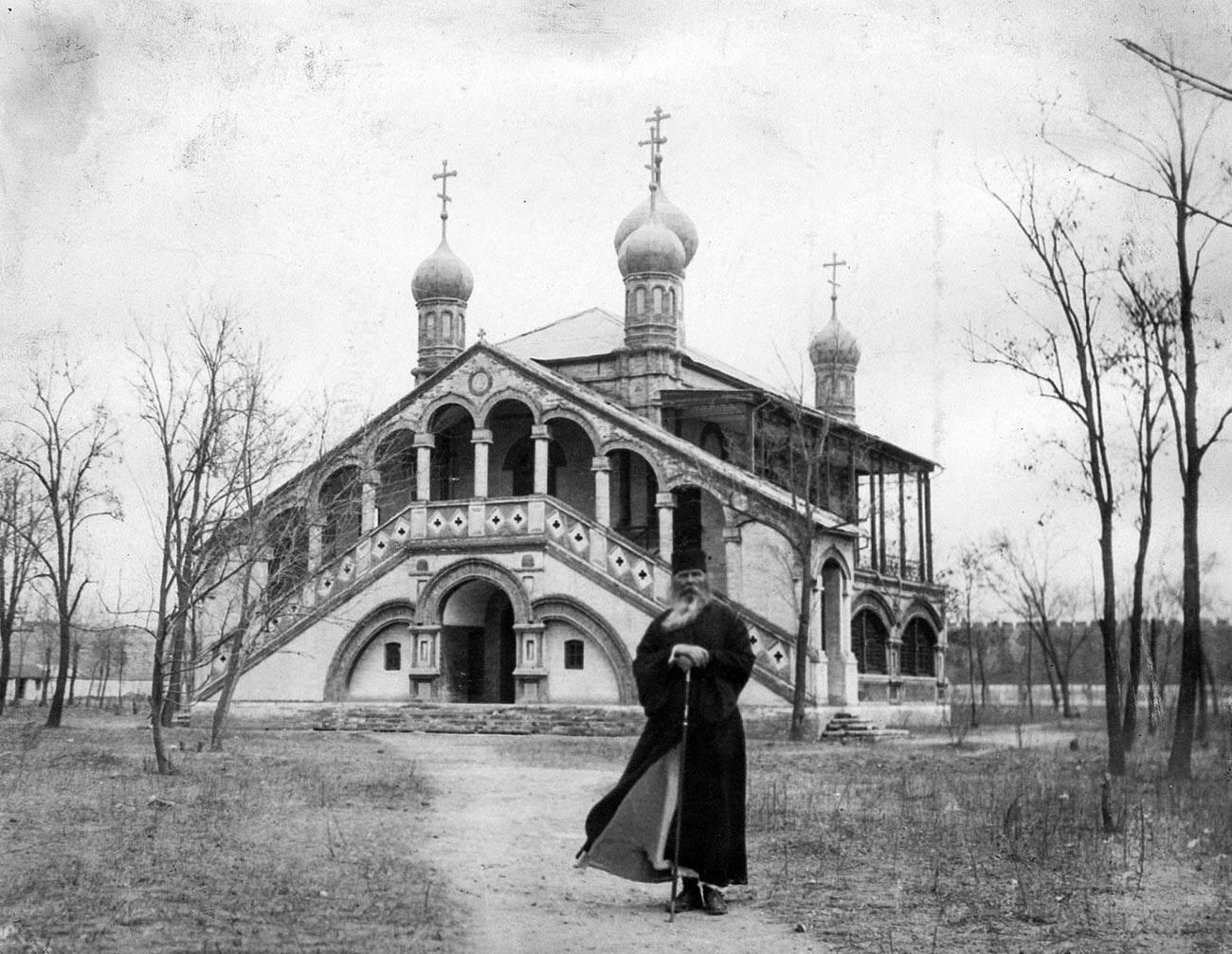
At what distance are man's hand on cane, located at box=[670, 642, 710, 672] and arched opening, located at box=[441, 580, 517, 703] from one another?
2182 centimetres

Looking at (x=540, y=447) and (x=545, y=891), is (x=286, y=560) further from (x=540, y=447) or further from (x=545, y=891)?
(x=545, y=891)

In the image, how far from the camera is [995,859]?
33.6 feet

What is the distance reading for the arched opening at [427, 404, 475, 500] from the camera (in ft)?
111

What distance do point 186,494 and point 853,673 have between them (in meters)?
15.5

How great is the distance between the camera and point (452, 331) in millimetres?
36656

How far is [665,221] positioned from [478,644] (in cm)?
1368

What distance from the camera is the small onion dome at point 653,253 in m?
33.3

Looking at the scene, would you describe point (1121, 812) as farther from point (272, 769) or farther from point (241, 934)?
Result: point (272, 769)

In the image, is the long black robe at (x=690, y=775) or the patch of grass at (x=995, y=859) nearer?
the patch of grass at (x=995, y=859)

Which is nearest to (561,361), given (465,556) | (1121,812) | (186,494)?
(465,556)

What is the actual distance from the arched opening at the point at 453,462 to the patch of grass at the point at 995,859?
694 inches

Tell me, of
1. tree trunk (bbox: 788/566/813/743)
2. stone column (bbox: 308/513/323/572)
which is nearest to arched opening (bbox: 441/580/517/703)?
stone column (bbox: 308/513/323/572)

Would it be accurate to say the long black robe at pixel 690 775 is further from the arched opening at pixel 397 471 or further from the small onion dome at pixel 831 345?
the small onion dome at pixel 831 345

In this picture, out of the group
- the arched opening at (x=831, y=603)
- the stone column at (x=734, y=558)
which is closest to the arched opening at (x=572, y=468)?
the stone column at (x=734, y=558)
